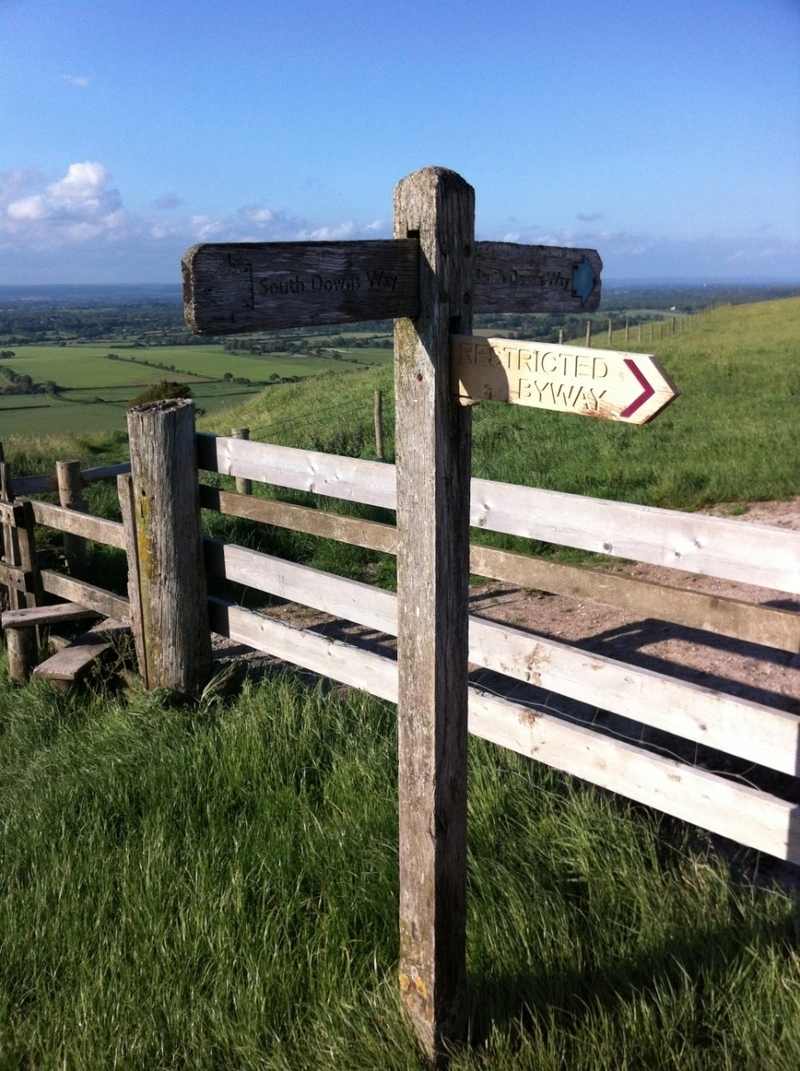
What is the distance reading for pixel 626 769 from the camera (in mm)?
3090

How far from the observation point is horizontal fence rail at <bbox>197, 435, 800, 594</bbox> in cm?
277

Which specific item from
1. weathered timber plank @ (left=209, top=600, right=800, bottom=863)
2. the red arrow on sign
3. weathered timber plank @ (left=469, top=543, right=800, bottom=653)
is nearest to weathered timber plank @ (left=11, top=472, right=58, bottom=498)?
weathered timber plank @ (left=209, top=600, right=800, bottom=863)

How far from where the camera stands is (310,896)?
2.99 metres

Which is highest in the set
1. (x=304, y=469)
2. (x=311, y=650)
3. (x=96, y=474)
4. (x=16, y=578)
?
(x=304, y=469)

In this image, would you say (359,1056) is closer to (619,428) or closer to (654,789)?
(654,789)

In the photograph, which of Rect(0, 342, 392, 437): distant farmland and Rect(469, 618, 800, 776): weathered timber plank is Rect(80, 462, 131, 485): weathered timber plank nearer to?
Rect(469, 618, 800, 776): weathered timber plank

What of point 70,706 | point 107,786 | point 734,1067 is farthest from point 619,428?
point 734,1067

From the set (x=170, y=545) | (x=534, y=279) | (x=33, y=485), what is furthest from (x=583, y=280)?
(x=33, y=485)

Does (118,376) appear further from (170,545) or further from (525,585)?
(525,585)

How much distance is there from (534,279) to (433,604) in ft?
2.81

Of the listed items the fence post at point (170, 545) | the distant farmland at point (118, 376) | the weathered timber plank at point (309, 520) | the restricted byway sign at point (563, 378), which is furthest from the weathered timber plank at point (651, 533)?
the distant farmland at point (118, 376)

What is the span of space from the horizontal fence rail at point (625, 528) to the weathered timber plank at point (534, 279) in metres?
0.79

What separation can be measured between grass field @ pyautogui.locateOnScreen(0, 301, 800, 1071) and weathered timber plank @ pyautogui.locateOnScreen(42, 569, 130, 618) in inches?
38.9

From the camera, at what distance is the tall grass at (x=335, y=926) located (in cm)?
247
